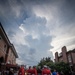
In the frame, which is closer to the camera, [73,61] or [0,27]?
[0,27]

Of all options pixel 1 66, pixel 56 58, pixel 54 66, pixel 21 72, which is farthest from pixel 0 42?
pixel 56 58

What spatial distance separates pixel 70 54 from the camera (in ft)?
99.2

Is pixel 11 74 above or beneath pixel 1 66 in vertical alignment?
beneath

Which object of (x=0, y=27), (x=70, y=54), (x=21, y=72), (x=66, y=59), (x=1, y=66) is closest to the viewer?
(x=21, y=72)

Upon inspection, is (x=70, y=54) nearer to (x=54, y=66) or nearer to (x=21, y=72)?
(x=54, y=66)

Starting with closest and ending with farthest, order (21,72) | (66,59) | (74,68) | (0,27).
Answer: (21,72) < (0,27) < (74,68) < (66,59)

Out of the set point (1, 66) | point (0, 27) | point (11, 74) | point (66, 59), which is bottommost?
point (11, 74)

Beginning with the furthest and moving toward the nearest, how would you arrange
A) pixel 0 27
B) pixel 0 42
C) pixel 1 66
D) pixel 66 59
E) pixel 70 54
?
1. pixel 66 59
2. pixel 70 54
3. pixel 1 66
4. pixel 0 42
5. pixel 0 27

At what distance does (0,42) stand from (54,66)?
19059mm

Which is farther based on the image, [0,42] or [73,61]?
[73,61]

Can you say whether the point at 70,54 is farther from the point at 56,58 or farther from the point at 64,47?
the point at 56,58

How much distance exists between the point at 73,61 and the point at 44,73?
919 inches

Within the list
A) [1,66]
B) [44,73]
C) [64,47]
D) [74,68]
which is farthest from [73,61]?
[44,73]

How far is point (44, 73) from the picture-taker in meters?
8.02
